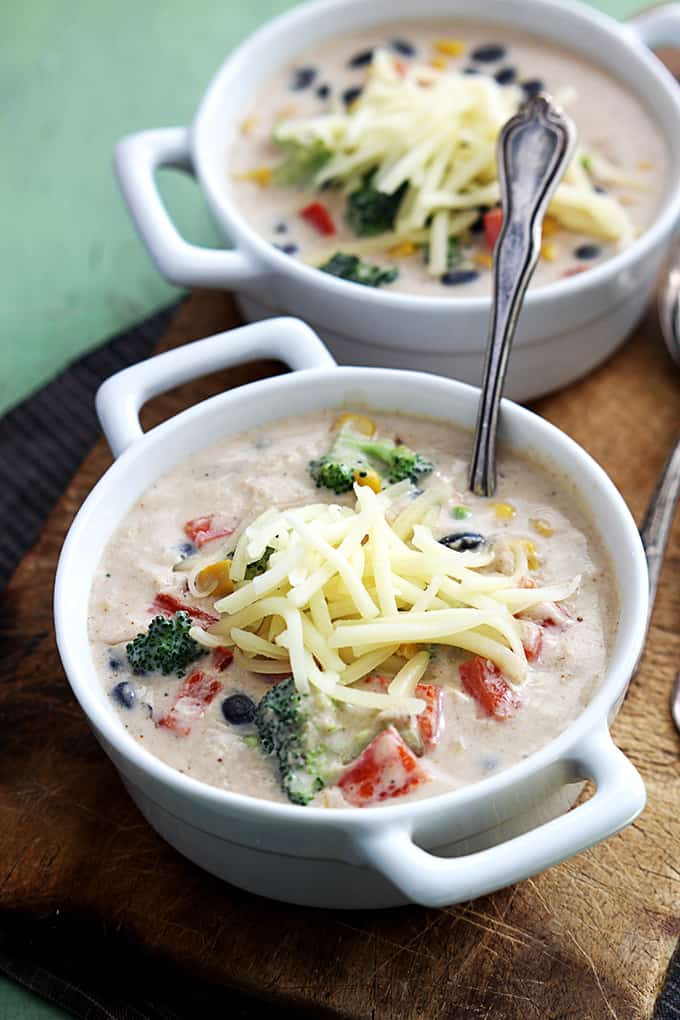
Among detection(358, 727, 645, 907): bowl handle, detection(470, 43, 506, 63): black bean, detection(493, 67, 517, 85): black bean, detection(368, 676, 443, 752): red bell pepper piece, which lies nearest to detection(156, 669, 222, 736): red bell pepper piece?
detection(368, 676, 443, 752): red bell pepper piece

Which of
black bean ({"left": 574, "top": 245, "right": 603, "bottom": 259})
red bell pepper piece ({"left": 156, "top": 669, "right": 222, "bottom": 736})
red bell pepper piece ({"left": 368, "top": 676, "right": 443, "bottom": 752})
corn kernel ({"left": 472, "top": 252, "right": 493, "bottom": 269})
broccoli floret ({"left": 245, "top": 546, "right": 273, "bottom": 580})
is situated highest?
broccoli floret ({"left": 245, "top": 546, "right": 273, "bottom": 580})

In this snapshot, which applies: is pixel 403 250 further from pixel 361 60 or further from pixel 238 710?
pixel 238 710

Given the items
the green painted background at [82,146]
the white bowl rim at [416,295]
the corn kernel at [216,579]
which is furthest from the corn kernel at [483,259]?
the corn kernel at [216,579]

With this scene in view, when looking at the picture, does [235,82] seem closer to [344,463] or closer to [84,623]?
[344,463]

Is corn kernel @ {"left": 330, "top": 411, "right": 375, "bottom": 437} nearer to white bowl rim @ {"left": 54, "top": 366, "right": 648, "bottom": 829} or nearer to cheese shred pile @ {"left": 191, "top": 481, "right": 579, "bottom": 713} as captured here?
white bowl rim @ {"left": 54, "top": 366, "right": 648, "bottom": 829}

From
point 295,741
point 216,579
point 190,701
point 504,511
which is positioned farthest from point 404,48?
point 295,741
